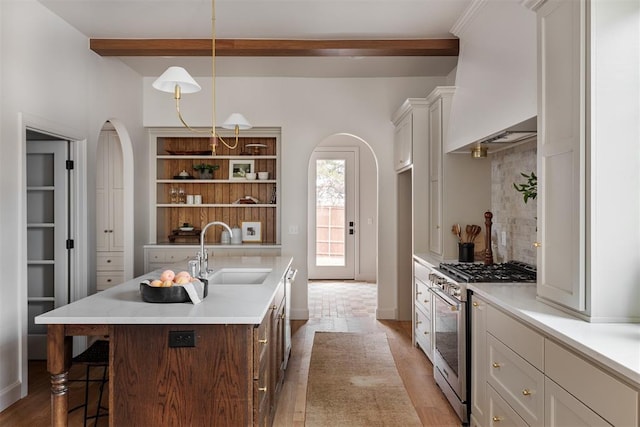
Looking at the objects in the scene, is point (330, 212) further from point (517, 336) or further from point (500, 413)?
point (517, 336)

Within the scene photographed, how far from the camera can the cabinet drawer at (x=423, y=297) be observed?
12.0ft

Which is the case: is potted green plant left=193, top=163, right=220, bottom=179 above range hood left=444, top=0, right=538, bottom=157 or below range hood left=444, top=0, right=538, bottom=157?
below

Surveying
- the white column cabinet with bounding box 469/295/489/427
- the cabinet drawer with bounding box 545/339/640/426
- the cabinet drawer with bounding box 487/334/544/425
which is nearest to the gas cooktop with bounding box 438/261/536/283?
the white column cabinet with bounding box 469/295/489/427

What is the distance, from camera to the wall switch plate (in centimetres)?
198

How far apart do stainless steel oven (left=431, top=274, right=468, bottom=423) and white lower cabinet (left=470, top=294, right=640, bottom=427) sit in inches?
3.5

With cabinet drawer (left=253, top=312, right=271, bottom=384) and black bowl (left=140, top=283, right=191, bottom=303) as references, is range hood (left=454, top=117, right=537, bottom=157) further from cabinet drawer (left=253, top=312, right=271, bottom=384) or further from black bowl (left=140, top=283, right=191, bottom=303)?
black bowl (left=140, top=283, right=191, bottom=303)

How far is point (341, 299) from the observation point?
21.3 ft

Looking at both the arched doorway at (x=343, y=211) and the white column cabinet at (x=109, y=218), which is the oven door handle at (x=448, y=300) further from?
the arched doorway at (x=343, y=211)

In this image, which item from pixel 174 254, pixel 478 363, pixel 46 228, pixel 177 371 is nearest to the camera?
pixel 177 371

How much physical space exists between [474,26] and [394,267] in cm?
277

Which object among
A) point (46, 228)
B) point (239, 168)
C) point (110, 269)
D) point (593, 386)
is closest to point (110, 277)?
point (110, 269)

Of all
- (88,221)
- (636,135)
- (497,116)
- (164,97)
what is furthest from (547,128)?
(164,97)

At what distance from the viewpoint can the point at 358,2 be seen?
3.33 m

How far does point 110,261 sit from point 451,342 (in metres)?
4.31
